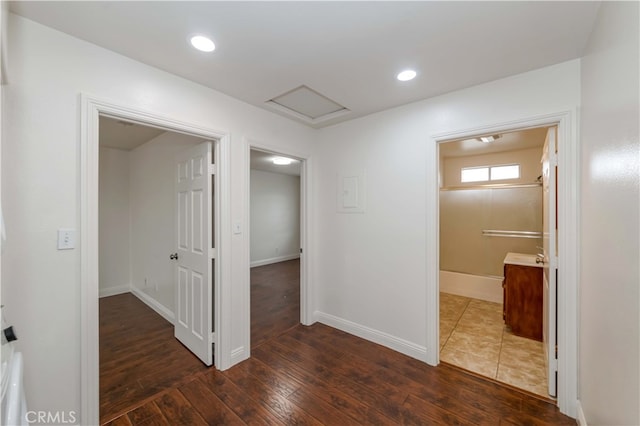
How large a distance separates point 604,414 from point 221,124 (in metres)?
3.11

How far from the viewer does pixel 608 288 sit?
4.20ft

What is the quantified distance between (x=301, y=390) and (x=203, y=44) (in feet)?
8.53

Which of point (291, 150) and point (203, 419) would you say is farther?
point (291, 150)

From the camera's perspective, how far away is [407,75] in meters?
2.03

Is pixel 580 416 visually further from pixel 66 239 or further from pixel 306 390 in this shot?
pixel 66 239

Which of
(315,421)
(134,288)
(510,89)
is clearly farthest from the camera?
(134,288)

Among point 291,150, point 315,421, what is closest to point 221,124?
point 291,150

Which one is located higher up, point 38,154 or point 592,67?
point 592,67

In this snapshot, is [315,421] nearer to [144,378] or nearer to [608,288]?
[144,378]

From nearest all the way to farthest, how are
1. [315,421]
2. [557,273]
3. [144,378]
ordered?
[315,421] < [557,273] < [144,378]

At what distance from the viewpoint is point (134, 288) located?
4418 mm

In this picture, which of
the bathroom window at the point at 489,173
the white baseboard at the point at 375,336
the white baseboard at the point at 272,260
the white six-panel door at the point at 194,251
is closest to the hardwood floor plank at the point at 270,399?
the white six-panel door at the point at 194,251

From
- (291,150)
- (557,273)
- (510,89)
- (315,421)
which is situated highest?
(510,89)

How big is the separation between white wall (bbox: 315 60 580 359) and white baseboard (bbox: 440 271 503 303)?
2339 millimetres
